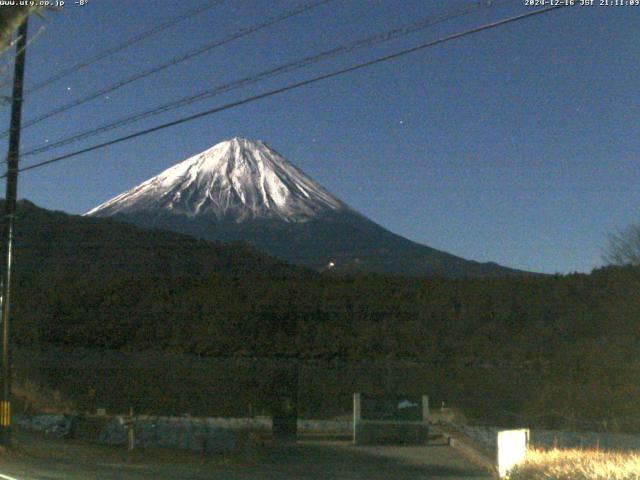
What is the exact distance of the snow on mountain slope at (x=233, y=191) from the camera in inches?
4601

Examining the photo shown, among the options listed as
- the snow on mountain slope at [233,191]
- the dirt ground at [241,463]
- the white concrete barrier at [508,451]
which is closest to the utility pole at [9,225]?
the dirt ground at [241,463]

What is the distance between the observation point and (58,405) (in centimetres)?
2867

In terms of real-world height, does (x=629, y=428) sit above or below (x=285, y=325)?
below

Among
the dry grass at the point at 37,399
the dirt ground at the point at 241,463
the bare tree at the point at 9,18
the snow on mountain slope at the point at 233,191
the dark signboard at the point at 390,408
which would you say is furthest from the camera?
the snow on mountain slope at the point at 233,191

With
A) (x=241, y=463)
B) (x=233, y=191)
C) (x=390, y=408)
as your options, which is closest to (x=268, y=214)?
(x=233, y=191)

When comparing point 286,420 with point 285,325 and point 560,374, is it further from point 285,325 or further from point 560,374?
point 285,325

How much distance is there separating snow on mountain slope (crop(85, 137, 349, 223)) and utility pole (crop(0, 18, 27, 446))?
93.8 m

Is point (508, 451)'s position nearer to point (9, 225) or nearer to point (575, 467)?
point (575, 467)

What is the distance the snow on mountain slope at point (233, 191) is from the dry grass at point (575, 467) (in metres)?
101

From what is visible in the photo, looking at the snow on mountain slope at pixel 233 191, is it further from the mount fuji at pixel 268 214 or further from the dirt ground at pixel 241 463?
the dirt ground at pixel 241 463

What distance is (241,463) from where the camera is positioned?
16344 millimetres

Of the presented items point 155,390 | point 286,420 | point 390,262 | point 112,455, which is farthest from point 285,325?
point 390,262

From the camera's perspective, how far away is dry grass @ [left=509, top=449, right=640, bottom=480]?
9.73m

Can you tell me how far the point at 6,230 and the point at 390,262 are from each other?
78.2 meters
